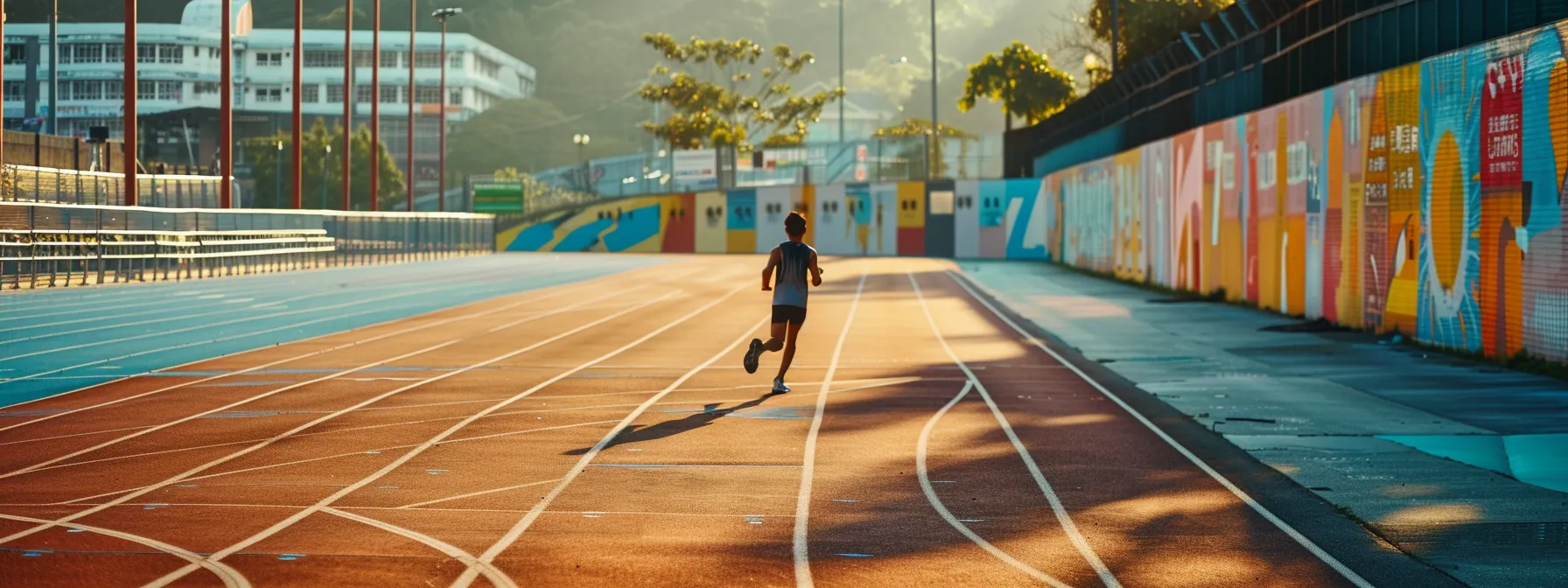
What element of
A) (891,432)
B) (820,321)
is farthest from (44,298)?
(891,432)

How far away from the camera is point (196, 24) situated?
158m

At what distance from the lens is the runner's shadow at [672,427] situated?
1330cm

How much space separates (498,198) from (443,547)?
292ft

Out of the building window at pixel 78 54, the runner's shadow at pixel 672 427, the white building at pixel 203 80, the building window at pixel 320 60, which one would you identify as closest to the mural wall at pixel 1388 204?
the runner's shadow at pixel 672 427

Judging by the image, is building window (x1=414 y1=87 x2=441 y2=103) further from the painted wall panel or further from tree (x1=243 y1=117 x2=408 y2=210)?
the painted wall panel

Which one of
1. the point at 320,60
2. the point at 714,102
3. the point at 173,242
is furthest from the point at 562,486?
A: the point at 320,60

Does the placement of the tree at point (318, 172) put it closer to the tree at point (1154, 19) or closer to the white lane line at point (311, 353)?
the tree at point (1154, 19)

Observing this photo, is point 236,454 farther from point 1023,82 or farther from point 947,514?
point 1023,82

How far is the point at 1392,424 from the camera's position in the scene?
1424 centimetres

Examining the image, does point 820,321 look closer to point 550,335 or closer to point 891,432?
point 550,335

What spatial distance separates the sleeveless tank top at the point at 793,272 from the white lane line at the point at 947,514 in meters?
2.46

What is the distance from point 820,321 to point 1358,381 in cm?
1314

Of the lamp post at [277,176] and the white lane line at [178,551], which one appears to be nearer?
the white lane line at [178,551]

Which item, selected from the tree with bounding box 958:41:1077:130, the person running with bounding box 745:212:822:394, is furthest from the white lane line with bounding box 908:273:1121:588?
the tree with bounding box 958:41:1077:130
